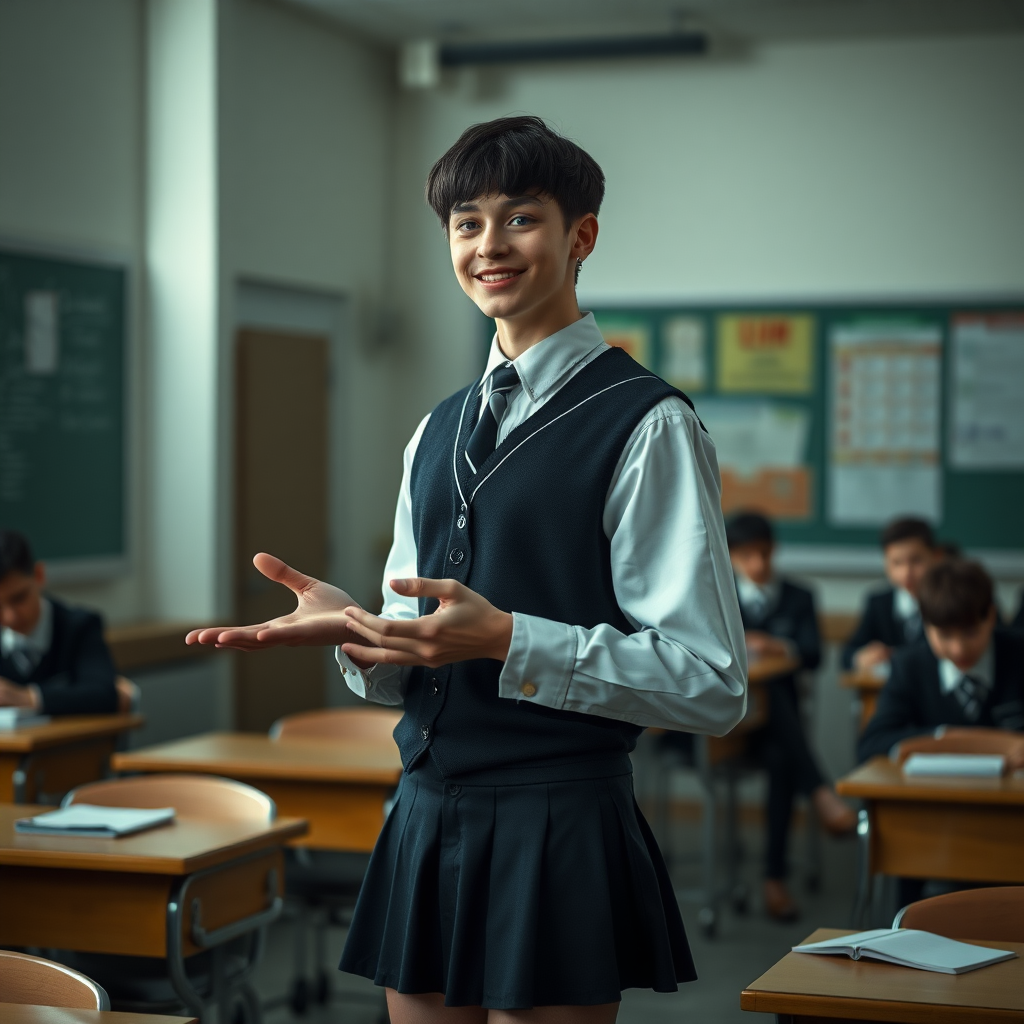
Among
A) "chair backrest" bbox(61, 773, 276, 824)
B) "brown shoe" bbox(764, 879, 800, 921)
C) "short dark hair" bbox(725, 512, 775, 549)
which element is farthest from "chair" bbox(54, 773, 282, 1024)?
"short dark hair" bbox(725, 512, 775, 549)

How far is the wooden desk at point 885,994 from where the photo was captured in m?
1.53

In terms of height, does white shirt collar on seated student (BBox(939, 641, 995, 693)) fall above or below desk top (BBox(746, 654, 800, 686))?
above

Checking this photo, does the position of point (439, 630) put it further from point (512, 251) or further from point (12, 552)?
point (12, 552)

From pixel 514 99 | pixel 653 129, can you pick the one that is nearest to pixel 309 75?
pixel 514 99

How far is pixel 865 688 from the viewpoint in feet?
14.5

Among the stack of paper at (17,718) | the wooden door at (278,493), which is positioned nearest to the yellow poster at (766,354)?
the wooden door at (278,493)

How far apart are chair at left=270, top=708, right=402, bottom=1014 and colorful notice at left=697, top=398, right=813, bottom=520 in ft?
8.95

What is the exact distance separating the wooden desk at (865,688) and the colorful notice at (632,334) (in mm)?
2114

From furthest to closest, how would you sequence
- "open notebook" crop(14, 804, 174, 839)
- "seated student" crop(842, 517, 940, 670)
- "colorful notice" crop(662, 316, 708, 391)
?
1. "colorful notice" crop(662, 316, 708, 391)
2. "seated student" crop(842, 517, 940, 670)
3. "open notebook" crop(14, 804, 174, 839)

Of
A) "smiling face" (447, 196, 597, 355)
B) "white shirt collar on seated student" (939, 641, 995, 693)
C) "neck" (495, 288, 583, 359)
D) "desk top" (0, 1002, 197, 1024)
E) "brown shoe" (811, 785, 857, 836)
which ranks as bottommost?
"brown shoe" (811, 785, 857, 836)

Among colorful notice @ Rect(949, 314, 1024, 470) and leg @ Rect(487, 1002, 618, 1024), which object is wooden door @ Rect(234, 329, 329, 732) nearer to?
colorful notice @ Rect(949, 314, 1024, 470)

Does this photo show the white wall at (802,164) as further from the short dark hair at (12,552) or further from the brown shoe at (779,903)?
the short dark hair at (12,552)

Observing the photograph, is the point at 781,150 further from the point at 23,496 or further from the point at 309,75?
the point at 23,496

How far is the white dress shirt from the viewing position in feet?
3.90
